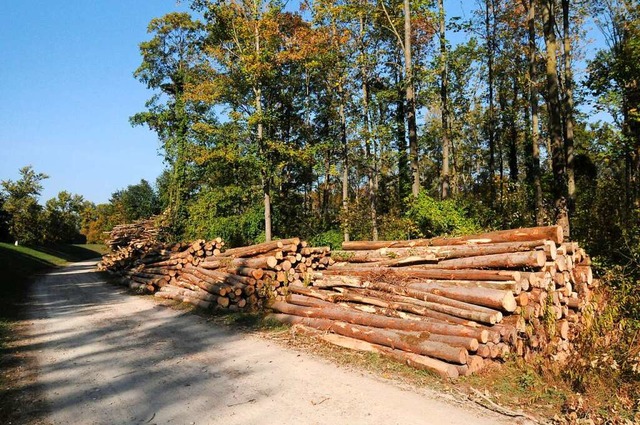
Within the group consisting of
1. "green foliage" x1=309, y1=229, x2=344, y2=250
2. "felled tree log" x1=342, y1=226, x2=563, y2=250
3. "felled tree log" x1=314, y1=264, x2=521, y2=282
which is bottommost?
"felled tree log" x1=314, y1=264, x2=521, y2=282

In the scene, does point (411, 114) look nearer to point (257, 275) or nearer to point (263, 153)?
point (263, 153)

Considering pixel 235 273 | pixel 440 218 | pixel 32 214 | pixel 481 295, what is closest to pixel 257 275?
pixel 235 273

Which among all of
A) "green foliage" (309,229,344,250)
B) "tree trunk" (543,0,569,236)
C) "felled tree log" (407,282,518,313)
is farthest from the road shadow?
"green foliage" (309,229,344,250)

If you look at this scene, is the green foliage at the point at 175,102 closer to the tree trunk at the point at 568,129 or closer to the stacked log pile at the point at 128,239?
the stacked log pile at the point at 128,239

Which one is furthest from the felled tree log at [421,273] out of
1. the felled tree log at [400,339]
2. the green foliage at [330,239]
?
the green foliage at [330,239]

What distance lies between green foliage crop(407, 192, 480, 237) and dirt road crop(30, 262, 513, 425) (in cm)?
853

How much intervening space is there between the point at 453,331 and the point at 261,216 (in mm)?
17840

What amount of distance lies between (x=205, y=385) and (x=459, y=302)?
426 cm

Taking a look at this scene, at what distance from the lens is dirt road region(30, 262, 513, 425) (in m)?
4.77

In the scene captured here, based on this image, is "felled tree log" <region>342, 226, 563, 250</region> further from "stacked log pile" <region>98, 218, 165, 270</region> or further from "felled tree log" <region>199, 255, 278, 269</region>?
"stacked log pile" <region>98, 218, 165, 270</region>

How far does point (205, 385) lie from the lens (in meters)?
5.73

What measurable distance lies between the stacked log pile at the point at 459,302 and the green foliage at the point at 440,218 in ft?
16.7

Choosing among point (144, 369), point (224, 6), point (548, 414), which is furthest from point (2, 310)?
point (224, 6)

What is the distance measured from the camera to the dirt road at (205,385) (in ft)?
15.6
